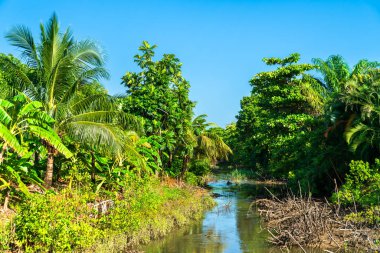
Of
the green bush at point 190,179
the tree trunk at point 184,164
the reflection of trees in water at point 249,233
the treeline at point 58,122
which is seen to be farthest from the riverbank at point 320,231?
the green bush at point 190,179

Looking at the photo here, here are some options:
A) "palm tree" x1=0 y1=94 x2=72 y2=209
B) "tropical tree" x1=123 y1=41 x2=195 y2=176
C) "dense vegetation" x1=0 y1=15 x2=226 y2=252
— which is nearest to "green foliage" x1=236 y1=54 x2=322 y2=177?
"tropical tree" x1=123 y1=41 x2=195 y2=176

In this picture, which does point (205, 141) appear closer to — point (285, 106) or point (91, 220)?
point (285, 106)

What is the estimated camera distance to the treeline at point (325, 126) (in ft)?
56.9

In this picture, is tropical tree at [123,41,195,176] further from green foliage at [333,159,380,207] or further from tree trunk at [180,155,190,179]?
green foliage at [333,159,380,207]

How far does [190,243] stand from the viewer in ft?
48.7

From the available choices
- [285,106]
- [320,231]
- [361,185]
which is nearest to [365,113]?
[361,185]

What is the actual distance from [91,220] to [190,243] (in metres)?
4.15

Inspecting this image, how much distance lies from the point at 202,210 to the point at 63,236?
12.3m

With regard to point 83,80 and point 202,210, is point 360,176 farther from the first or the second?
point 83,80

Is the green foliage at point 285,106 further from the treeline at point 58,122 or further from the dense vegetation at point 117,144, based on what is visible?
the treeline at point 58,122

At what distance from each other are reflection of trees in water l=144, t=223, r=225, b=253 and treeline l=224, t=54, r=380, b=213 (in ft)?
13.4

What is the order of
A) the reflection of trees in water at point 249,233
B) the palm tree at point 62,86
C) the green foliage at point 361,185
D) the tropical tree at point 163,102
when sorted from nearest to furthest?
1. the palm tree at point 62,86
2. the reflection of trees in water at point 249,233
3. the green foliage at point 361,185
4. the tropical tree at point 163,102

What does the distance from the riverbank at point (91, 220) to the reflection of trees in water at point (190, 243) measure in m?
0.45

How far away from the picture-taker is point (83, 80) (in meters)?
15.5
